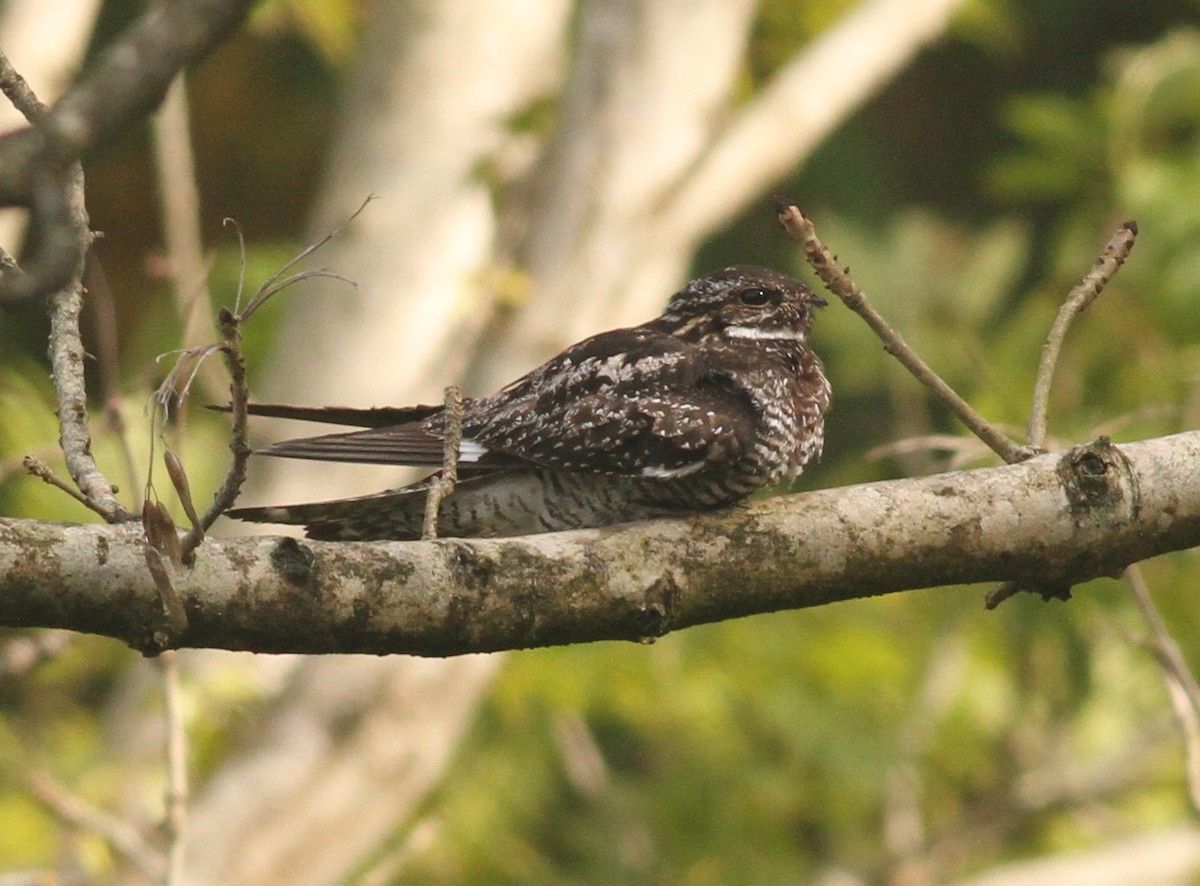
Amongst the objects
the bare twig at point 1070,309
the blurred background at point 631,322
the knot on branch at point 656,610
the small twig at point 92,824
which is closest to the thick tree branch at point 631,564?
the knot on branch at point 656,610

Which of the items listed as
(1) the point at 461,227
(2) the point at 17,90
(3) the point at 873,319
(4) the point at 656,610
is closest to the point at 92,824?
(4) the point at 656,610

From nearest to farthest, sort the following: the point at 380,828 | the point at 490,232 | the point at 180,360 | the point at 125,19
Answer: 1. the point at 180,360
2. the point at 380,828
3. the point at 490,232
4. the point at 125,19

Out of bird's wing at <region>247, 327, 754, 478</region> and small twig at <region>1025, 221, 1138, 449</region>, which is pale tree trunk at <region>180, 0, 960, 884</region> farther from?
small twig at <region>1025, 221, 1138, 449</region>

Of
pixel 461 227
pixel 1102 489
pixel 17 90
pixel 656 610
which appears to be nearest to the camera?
pixel 17 90

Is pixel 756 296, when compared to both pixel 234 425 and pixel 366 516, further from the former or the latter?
pixel 234 425

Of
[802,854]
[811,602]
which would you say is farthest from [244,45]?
[811,602]

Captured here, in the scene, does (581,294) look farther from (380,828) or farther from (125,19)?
(125,19)

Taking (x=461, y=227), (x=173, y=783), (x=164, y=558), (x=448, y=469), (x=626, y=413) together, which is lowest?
(x=164, y=558)
